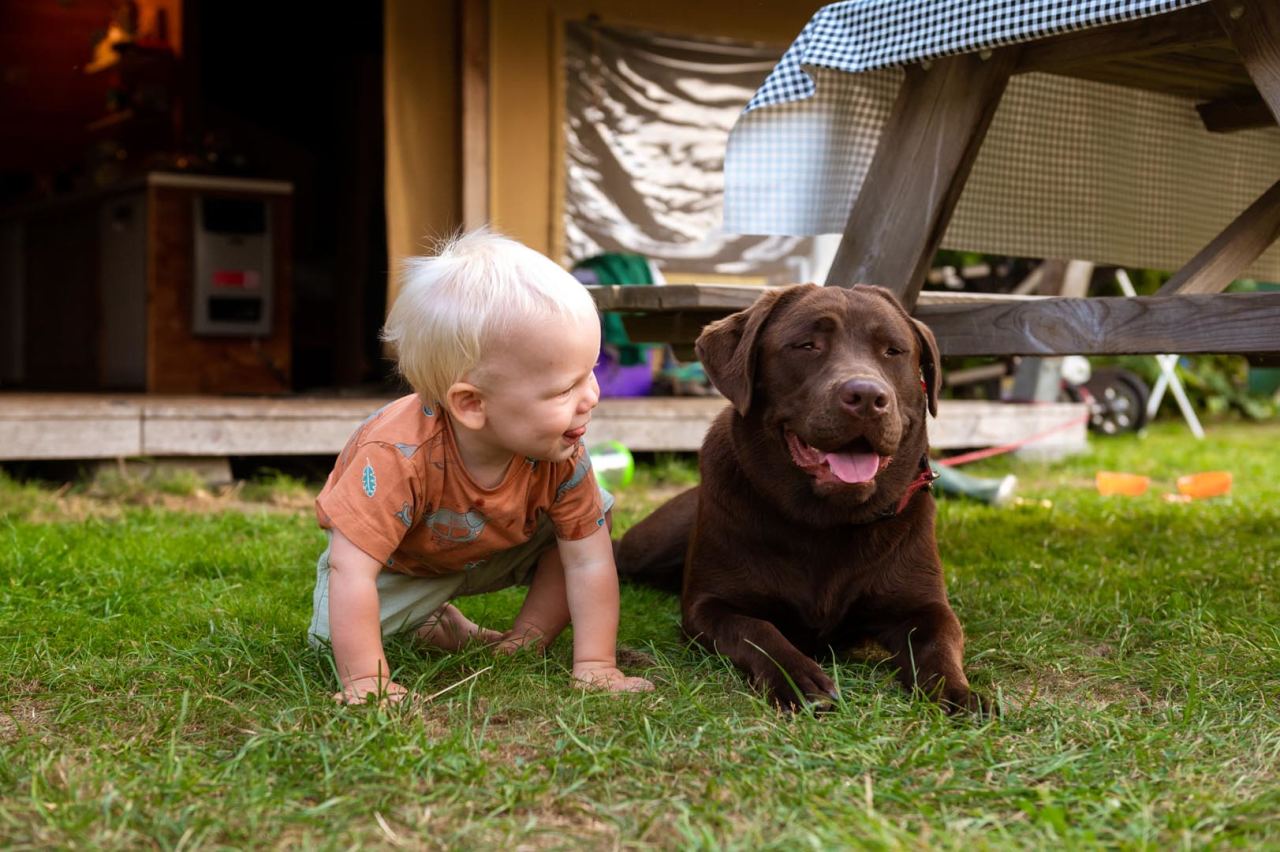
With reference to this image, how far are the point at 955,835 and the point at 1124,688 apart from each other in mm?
1027

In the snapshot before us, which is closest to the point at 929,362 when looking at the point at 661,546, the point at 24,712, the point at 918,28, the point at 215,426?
the point at 918,28

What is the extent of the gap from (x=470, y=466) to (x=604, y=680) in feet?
1.59

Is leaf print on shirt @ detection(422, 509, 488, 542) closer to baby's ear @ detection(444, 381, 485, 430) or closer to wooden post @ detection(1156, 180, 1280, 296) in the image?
baby's ear @ detection(444, 381, 485, 430)

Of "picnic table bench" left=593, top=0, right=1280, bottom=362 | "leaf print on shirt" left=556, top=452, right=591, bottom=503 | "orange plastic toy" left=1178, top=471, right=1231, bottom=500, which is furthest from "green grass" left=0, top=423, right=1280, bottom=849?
"orange plastic toy" left=1178, top=471, right=1231, bottom=500

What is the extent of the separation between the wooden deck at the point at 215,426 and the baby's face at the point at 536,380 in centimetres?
361

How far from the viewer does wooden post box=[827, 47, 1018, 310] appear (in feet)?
11.0

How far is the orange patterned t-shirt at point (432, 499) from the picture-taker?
2.39 m

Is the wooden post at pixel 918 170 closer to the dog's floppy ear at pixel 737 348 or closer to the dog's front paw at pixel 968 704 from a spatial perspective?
the dog's floppy ear at pixel 737 348

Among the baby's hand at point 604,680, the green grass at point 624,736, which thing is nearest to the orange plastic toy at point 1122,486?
the green grass at point 624,736

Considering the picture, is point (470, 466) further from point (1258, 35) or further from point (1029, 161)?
point (1029, 161)

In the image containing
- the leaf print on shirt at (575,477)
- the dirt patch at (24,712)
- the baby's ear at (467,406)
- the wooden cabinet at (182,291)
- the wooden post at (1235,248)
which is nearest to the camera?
the dirt patch at (24,712)

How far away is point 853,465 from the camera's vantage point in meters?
2.61

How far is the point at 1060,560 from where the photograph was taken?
390cm

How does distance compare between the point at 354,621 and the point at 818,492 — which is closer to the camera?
the point at 354,621
